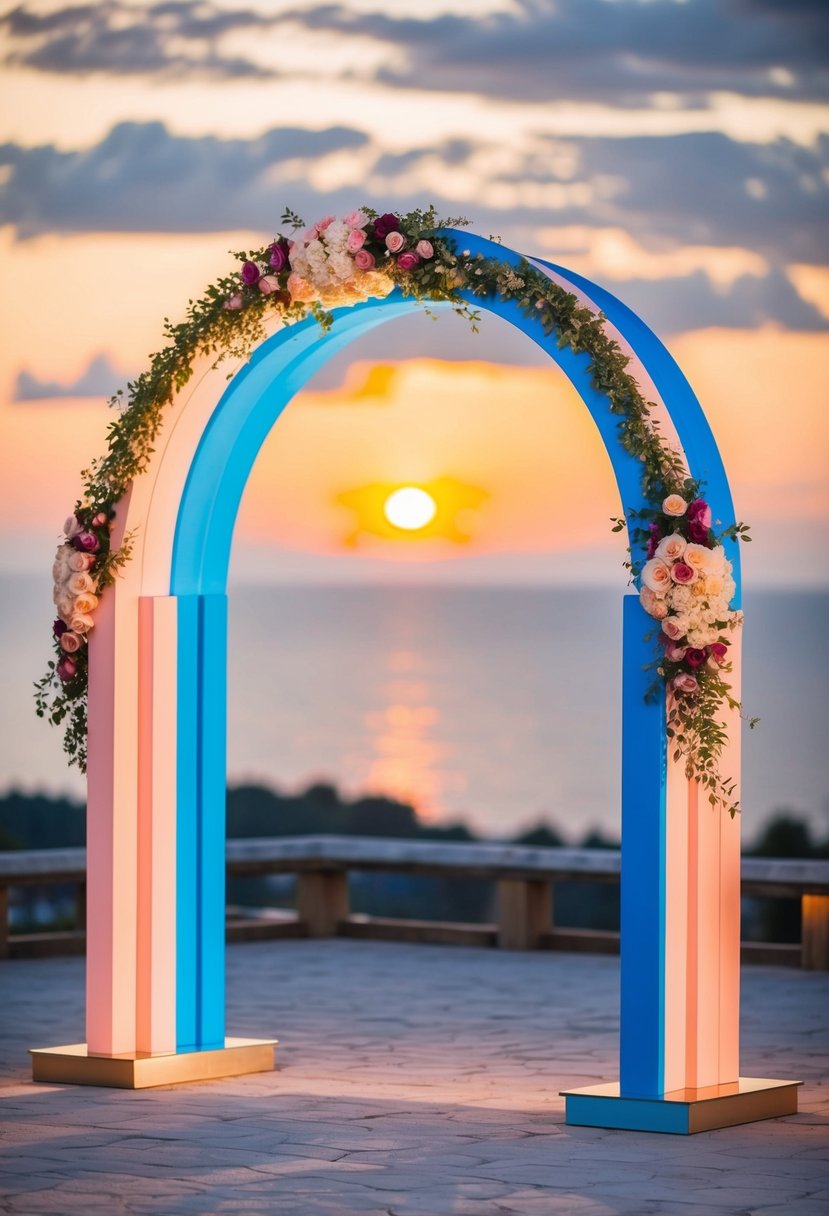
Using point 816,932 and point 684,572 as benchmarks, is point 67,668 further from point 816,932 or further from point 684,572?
point 816,932

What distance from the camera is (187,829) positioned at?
25.6 ft

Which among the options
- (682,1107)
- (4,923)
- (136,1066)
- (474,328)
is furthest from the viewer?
(4,923)

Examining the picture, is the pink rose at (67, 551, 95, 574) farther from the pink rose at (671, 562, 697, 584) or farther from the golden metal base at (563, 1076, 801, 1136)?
the golden metal base at (563, 1076, 801, 1136)

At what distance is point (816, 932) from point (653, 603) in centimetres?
477

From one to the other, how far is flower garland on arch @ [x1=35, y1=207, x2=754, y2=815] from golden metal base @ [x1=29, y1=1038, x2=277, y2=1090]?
116cm

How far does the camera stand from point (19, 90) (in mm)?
16156

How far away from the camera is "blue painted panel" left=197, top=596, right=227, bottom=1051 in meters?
7.79

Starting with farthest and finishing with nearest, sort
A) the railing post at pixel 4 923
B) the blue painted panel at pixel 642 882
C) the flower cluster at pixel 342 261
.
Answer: the railing post at pixel 4 923
the flower cluster at pixel 342 261
the blue painted panel at pixel 642 882

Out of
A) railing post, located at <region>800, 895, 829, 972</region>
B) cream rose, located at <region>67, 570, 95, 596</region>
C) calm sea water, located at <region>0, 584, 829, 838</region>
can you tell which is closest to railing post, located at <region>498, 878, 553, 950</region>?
railing post, located at <region>800, 895, 829, 972</region>

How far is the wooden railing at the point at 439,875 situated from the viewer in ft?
35.7

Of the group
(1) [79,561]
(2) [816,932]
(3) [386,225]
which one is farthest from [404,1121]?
(2) [816,932]

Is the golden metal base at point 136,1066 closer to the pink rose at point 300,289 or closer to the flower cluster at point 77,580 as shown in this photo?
the flower cluster at point 77,580

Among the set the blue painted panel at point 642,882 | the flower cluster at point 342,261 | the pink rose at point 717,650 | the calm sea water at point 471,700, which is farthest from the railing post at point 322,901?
the calm sea water at point 471,700

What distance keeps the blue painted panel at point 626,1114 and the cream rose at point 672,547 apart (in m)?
1.78
